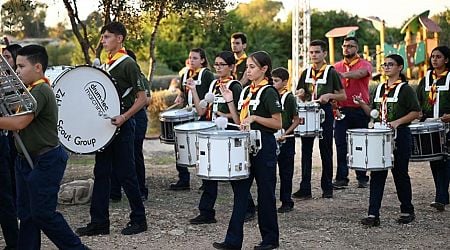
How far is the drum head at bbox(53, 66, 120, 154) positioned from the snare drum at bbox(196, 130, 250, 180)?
103 cm

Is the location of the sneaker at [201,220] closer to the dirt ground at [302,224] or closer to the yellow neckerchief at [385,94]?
the dirt ground at [302,224]

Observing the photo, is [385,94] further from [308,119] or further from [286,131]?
[308,119]

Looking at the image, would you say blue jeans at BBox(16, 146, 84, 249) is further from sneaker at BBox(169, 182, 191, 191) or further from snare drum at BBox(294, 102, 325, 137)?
sneaker at BBox(169, 182, 191, 191)

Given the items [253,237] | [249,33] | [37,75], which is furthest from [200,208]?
[249,33]

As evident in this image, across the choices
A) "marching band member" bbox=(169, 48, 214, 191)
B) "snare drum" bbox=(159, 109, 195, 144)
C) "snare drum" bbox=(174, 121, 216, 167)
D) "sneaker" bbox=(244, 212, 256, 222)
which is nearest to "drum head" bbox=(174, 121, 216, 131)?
"snare drum" bbox=(174, 121, 216, 167)

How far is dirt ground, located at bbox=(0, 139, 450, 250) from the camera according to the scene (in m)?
6.61

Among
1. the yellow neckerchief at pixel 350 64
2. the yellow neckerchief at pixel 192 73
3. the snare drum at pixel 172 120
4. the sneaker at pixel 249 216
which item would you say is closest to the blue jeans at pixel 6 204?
the sneaker at pixel 249 216

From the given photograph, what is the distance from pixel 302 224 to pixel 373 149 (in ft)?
3.69

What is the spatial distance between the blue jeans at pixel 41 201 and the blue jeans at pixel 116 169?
1.23 metres

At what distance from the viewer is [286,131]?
772cm

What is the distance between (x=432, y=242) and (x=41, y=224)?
362cm

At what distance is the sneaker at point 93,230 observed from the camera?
677 cm

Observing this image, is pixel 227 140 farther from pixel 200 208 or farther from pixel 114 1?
pixel 114 1

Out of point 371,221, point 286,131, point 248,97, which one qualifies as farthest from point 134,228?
point 371,221
